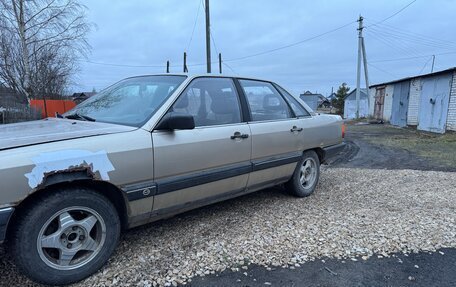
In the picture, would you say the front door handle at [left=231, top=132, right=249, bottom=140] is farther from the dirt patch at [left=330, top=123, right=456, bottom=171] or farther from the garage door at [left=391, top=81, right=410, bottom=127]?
the garage door at [left=391, top=81, right=410, bottom=127]

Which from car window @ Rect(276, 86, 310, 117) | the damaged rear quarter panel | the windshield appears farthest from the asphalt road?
car window @ Rect(276, 86, 310, 117)

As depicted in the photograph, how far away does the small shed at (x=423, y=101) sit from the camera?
14.7m

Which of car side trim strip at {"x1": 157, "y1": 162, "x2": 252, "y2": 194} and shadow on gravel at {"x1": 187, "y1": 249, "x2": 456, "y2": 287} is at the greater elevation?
car side trim strip at {"x1": 157, "y1": 162, "x2": 252, "y2": 194}

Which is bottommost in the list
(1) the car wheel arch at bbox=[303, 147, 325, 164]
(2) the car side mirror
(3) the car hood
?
(1) the car wheel arch at bbox=[303, 147, 325, 164]

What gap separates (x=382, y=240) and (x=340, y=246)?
19.9 inches

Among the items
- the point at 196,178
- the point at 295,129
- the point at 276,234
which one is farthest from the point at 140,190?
the point at 295,129

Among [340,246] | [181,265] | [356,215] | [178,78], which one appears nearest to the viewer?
[181,265]

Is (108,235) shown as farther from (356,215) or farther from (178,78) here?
(356,215)

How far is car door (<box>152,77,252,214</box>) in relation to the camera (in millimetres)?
2973

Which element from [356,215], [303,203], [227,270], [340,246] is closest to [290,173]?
[303,203]

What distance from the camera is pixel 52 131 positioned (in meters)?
2.69

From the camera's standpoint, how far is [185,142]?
3.07 m

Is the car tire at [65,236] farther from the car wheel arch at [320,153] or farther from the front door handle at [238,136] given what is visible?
the car wheel arch at [320,153]

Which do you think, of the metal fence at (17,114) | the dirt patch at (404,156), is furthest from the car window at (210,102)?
the metal fence at (17,114)
